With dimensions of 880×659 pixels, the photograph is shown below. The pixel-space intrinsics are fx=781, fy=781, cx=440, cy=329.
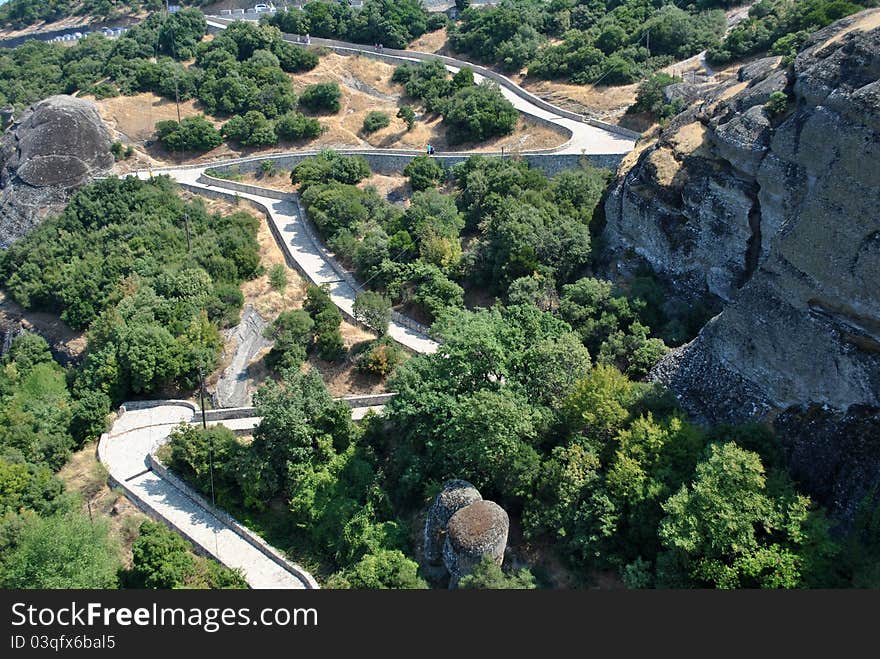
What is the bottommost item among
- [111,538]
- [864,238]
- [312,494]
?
[111,538]

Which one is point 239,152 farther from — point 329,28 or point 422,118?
point 329,28

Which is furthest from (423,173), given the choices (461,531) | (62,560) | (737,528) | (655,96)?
(737,528)

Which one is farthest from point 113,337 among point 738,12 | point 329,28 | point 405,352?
point 738,12

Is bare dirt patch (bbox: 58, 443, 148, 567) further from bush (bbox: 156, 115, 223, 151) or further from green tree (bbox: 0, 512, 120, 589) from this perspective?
bush (bbox: 156, 115, 223, 151)

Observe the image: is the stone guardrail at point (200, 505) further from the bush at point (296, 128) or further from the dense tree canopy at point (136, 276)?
the bush at point (296, 128)

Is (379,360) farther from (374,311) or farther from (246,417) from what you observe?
(246,417)

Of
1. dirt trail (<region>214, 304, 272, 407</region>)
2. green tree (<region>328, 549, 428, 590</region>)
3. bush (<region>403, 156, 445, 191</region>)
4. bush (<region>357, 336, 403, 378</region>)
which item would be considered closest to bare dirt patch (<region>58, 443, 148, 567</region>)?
dirt trail (<region>214, 304, 272, 407</region>)
